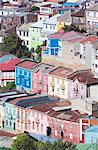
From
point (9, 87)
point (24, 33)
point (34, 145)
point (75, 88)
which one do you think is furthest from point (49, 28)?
point (34, 145)

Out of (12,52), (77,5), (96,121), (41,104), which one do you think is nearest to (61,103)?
(41,104)

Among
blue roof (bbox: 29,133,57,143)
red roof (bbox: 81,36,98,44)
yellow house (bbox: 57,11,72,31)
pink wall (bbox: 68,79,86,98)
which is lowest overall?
blue roof (bbox: 29,133,57,143)

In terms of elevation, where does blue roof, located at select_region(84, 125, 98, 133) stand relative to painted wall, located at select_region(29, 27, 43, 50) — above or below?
above

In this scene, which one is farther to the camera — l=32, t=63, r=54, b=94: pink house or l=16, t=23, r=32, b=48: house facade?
l=16, t=23, r=32, b=48: house facade

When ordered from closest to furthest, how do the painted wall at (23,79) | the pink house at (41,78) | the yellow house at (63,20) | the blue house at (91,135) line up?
the blue house at (91,135), the pink house at (41,78), the painted wall at (23,79), the yellow house at (63,20)

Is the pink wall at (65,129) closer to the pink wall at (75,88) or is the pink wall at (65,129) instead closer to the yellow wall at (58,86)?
the pink wall at (75,88)

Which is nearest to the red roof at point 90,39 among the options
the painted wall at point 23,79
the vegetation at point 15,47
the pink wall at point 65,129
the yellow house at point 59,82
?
the yellow house at point 59,82

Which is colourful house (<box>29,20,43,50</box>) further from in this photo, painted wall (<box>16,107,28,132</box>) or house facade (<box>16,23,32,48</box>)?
painted wall (<box>16,107,28,132</box>)

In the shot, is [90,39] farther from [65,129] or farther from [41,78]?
[65,129]

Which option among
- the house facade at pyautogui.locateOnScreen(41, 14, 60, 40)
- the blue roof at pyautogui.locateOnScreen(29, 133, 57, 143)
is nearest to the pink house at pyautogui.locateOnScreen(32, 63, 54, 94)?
the blue roof at pyautogui.locateOnScreen(29, 133, 57, 143)
